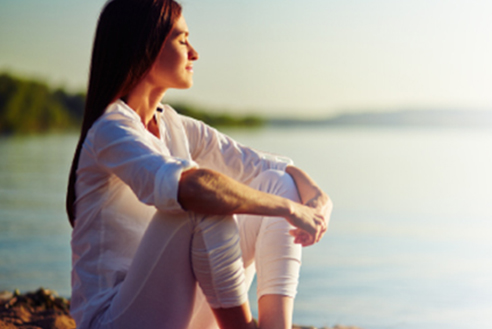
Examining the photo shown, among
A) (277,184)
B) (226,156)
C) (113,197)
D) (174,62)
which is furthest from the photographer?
(226,156)

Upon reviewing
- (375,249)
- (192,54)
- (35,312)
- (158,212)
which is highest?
(375,249)

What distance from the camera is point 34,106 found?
16.8 meters

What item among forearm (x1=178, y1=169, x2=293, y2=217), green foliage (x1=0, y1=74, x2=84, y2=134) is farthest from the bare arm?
green foliage (x1=0, y1=74, x2=84, y2=134)

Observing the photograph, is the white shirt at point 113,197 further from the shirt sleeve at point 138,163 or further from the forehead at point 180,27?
the forehead at point 180,27

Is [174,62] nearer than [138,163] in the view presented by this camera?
No

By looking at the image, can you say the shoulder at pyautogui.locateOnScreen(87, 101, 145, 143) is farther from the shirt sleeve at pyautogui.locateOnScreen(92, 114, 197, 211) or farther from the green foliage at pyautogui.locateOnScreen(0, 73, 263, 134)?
the green foliage at pyautogui.locateOnScreen(0, 73, 263, 134)

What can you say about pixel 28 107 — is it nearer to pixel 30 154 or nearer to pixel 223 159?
pixel 30 154

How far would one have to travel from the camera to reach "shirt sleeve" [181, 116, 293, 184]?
181 centimetres

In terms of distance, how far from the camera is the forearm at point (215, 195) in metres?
1.25

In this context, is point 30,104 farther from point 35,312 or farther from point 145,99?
point 145,99

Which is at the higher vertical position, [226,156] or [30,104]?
[30,104]

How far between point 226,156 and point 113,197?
50 centimetres

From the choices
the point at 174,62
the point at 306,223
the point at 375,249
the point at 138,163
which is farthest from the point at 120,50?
the point at 375,249

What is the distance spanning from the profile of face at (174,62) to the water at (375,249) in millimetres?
1574
